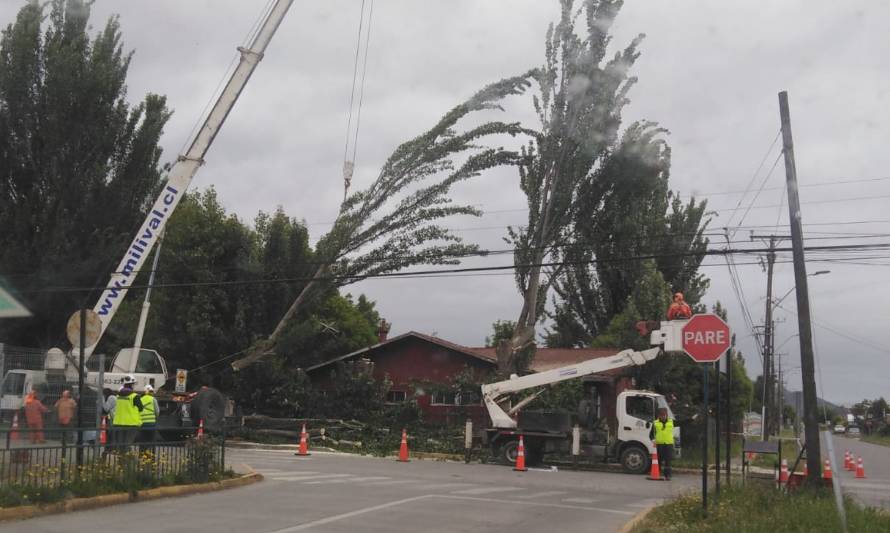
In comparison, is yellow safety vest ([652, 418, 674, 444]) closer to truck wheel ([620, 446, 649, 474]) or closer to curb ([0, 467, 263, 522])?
truck wheel ([620, 446, 649, 474])

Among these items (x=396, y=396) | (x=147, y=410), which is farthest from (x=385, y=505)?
(x=396, y=396)

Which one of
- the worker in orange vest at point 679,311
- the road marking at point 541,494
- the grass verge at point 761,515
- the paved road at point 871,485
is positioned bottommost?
the paved road at point 871,485

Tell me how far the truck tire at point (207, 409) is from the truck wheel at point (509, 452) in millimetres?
8673

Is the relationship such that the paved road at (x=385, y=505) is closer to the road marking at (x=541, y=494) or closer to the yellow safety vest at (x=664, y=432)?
the road marking at (x=541, y=494)

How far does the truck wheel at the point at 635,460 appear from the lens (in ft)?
86.3

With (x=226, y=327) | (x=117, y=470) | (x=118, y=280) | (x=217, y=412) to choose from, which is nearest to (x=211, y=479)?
(x=117, y=470)

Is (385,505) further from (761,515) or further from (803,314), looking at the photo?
(803,314)

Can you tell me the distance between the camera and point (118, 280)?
2627cm

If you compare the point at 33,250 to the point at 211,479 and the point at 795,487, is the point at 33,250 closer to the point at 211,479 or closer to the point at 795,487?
the point at 211,479

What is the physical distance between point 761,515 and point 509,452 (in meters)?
15.9

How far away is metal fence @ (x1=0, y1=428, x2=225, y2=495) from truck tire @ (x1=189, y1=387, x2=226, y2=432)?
1113 cm

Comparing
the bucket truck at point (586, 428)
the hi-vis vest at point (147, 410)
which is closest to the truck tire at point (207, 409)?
the bucket truck at point (586, 428)

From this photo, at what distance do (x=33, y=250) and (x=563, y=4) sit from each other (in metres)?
22.2

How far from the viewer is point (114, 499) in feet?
44.7
